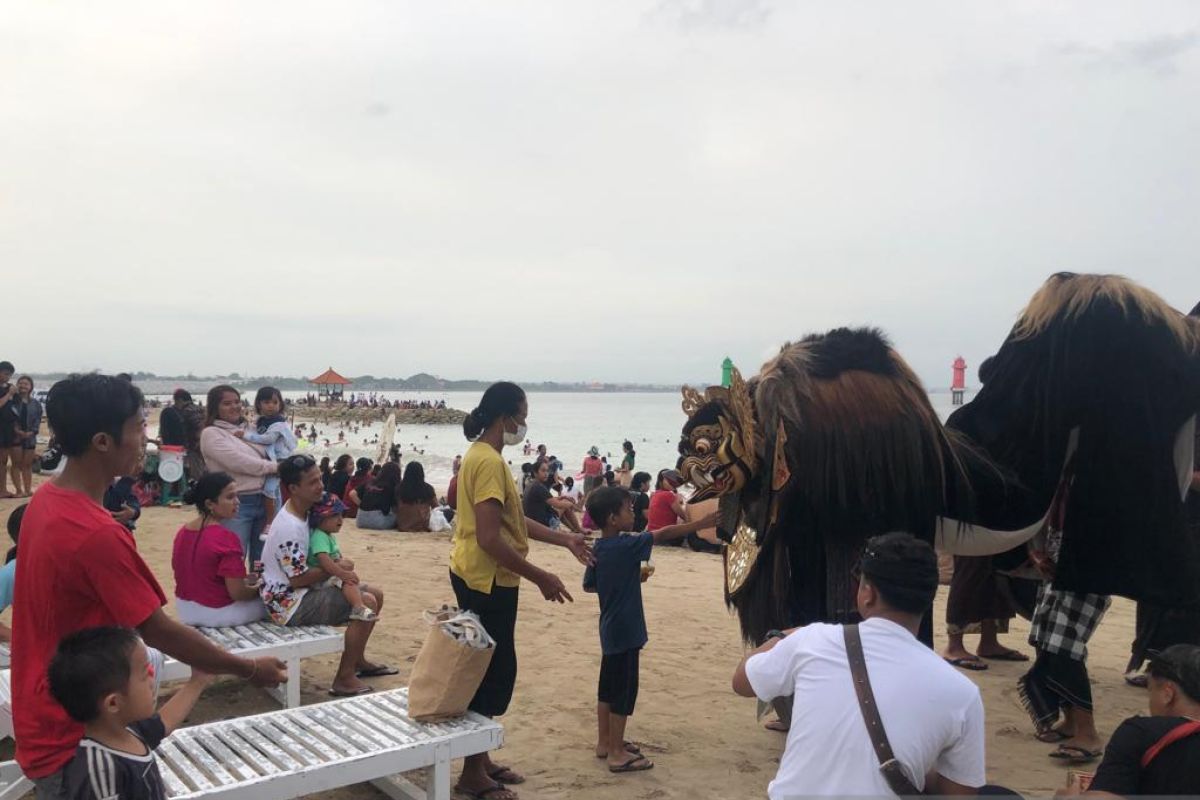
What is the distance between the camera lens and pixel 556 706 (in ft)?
16.9

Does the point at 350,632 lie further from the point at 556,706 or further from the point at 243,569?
the point at 556,706

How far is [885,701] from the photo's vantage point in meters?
2.12

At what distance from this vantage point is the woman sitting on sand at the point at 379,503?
12.0 m

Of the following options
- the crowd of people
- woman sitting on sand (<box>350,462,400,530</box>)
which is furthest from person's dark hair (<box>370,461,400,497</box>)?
the crowd of people

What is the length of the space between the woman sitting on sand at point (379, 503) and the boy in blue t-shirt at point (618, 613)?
8.03m

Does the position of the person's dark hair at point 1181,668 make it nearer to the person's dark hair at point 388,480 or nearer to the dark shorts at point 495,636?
the dark shorts at point 495,636

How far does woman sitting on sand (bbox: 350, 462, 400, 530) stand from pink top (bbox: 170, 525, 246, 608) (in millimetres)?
7114

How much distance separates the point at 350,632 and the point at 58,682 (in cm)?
294

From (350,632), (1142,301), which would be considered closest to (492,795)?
(350,632)

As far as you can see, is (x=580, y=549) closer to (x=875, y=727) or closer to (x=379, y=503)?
(x=875, y=727)

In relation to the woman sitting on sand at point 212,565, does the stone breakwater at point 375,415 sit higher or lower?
lower

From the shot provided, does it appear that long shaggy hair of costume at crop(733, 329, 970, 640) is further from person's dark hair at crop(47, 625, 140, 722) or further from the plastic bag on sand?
the plastic bag on sand

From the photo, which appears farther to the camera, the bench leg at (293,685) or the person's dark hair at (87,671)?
the bench leg at (293,685)

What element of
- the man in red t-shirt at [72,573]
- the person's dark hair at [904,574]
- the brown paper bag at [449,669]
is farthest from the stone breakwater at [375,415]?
the person's dark hair at [904,574]
